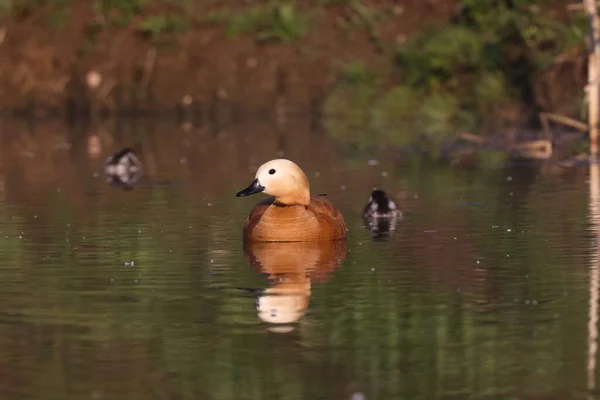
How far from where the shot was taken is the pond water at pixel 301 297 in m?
9.88

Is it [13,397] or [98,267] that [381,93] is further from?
[13,397]

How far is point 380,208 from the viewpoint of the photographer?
63.2ft

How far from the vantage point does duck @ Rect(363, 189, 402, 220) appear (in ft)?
62.7

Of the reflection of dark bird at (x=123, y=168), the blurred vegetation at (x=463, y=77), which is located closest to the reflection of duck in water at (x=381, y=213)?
the reflection of dark bird at (x=123, y=168)

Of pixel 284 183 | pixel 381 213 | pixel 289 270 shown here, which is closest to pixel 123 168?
pixel 381 213

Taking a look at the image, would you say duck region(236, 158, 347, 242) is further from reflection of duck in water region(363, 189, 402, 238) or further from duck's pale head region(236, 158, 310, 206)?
reflection of duck in water region(363, 189, 402, 238)

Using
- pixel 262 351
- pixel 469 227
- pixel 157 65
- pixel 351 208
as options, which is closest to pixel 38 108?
pixel 157 65

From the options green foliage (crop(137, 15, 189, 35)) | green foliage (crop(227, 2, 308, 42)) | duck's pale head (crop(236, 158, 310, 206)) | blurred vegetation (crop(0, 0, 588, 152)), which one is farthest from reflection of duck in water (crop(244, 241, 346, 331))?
green foliage (crop(137, 15, 189, 35))

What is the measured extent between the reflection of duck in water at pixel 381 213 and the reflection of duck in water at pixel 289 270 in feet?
5.12

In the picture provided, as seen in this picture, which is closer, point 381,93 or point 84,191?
point 84,191

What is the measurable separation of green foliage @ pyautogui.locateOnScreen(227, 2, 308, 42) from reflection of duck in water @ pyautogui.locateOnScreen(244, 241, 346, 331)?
1106 inches

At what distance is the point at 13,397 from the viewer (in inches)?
372

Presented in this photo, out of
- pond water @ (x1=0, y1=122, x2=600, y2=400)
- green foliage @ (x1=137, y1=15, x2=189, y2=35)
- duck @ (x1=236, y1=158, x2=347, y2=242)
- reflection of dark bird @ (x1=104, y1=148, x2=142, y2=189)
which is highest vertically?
green foliage @ (x1=137, y1=15, x2=189, y2=35)

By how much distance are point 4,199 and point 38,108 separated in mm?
23809
